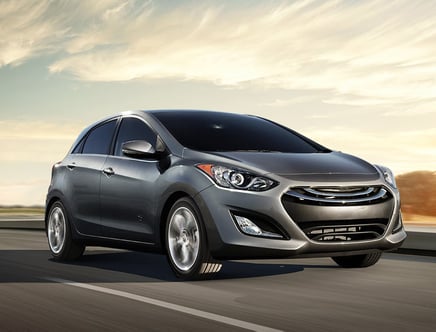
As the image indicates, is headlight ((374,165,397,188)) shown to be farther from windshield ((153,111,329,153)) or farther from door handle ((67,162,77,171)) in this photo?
door handle ((67,162,77,171))

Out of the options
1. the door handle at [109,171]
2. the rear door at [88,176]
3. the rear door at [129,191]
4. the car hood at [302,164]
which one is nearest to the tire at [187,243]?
the rear door at [129,191]

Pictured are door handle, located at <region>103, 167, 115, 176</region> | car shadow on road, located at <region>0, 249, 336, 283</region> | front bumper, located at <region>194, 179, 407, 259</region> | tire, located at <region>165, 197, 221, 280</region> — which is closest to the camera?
front bumper, located at <region>194, 179, 407, 259</region>

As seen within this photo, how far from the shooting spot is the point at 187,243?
8.45 m

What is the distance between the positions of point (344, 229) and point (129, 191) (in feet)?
7.59

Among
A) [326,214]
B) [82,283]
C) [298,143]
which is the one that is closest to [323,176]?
[326,214]

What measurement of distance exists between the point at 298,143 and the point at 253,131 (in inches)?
20.3

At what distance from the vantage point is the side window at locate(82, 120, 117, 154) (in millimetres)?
10217

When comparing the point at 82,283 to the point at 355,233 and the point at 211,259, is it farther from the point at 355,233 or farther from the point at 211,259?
the point at 355,233

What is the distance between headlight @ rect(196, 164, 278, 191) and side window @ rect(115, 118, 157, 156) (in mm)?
1348

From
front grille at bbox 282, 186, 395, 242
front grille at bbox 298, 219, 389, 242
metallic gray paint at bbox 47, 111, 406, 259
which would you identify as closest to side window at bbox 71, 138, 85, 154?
metallic gray paint at bbox 47, 111, 406, 259

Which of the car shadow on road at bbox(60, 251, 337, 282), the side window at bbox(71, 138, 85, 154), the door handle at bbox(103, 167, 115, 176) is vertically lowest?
the car shadow on road at bbox(60, 251, 337, 282)

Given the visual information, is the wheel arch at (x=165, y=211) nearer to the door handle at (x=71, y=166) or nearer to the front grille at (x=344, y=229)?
the front grille at (x=344, y=229)

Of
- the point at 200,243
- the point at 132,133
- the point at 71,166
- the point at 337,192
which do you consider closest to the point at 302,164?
the point at 337,192

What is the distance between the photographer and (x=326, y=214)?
8.12 m
